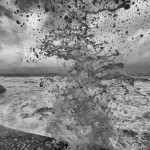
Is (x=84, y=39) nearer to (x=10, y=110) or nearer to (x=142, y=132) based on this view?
(x=142, y=132)

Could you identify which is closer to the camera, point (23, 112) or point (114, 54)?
point (114, 54)

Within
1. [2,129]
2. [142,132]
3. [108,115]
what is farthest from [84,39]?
[2,129]

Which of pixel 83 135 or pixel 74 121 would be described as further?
pixel 74 121

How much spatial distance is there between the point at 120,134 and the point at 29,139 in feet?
11.7

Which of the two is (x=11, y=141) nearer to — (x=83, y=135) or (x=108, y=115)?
(x=83, y=135)

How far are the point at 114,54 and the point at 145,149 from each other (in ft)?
13.3

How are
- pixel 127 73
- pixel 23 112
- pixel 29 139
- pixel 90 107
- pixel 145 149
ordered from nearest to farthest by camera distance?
pixel 145 149, pixel 29 139, pixel 90 107, pixel 127 73, pixel 23 112

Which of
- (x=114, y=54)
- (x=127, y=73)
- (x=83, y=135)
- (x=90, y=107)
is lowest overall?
(x=83, y=135)

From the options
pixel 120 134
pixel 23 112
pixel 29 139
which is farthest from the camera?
pixel 23 112

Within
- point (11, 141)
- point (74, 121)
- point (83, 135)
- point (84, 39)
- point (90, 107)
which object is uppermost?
point (84, 39)

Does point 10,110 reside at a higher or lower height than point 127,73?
lower

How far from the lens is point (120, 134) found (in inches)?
253

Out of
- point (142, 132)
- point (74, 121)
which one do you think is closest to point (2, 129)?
point (74, 121)

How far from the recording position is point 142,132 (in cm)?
661
